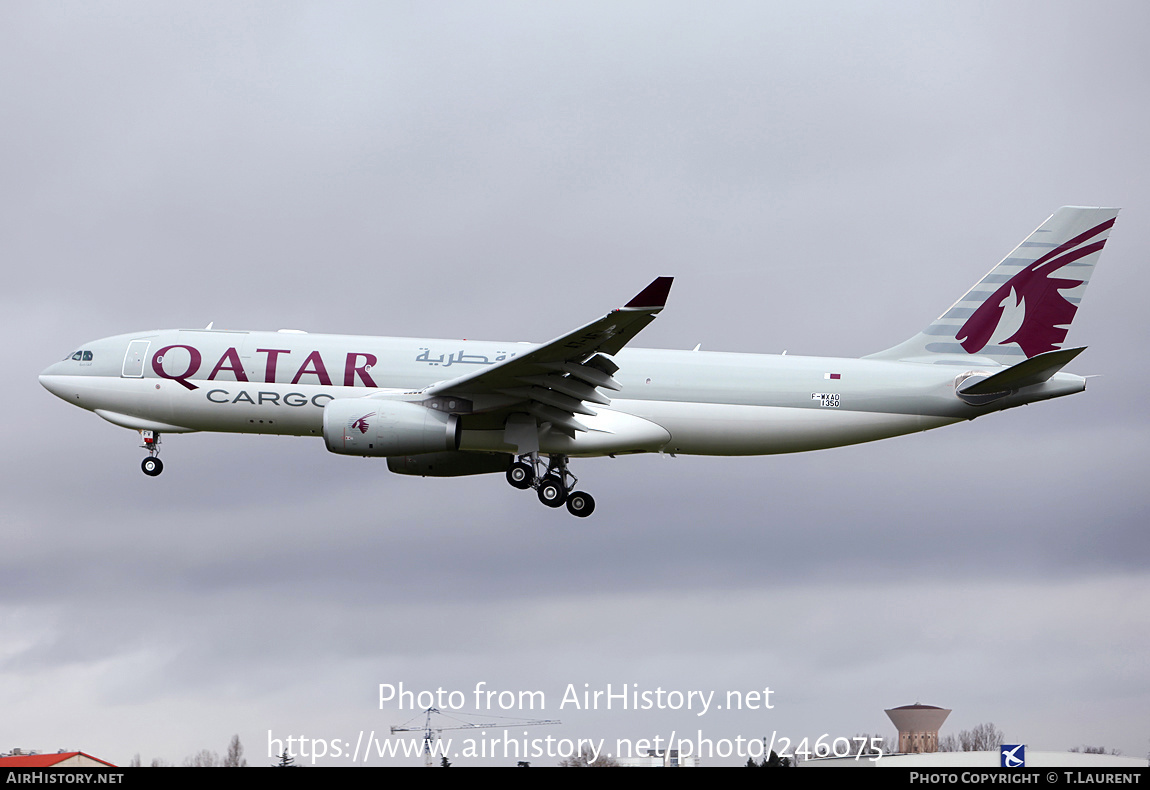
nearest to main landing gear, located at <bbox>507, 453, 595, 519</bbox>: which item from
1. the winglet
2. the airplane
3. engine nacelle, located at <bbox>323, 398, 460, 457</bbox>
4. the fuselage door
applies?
the airplane

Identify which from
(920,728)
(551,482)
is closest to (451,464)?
(551,482)

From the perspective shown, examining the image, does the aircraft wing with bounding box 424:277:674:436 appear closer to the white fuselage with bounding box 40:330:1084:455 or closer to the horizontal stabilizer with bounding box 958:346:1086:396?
the white fuselage with bounding box 40:330:1084:455

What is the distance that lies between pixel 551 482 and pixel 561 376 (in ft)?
13.2

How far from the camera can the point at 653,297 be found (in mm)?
28828

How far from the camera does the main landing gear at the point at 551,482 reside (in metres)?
35.6

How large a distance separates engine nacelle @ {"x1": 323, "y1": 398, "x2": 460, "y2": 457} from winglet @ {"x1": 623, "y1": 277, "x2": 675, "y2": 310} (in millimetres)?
7079

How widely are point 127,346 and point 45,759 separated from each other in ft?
41.3

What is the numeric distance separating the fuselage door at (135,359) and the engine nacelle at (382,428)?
6.68 metres

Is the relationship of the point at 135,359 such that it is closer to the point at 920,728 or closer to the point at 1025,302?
the point at 1025,302

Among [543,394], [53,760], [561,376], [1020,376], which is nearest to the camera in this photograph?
[53,760]

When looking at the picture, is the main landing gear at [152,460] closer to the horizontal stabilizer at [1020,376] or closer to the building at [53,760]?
the building at [53,760]

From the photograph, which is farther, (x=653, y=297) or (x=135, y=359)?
(x=135, y=359)

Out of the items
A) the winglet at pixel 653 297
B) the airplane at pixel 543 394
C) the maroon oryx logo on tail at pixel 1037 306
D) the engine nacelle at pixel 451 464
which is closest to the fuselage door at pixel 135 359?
the airplane at pixel 543 394
